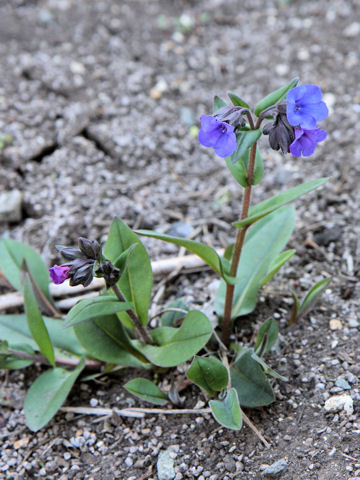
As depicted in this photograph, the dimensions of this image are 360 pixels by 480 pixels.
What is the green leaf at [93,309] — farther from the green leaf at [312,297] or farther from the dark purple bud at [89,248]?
the green leaf at [312,297]

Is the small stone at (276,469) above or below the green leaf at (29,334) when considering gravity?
below

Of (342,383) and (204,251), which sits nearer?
(204,251)

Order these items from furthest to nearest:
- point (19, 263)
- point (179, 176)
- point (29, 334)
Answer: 1. point (179, 176)
2. point (19, 263)
3. point (29, 334)

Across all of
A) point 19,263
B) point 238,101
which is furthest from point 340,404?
point 19,263

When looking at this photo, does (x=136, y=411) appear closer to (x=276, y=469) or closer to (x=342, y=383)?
(x=276, y=469)

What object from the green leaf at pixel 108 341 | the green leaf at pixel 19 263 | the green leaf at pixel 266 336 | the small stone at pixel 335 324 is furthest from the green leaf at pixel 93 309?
the small stone at pixel 335 324

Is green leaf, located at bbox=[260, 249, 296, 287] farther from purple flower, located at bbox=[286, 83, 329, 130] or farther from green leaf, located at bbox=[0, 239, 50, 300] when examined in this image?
green leaf, located at bbox=[0, 239, 50, 300]
